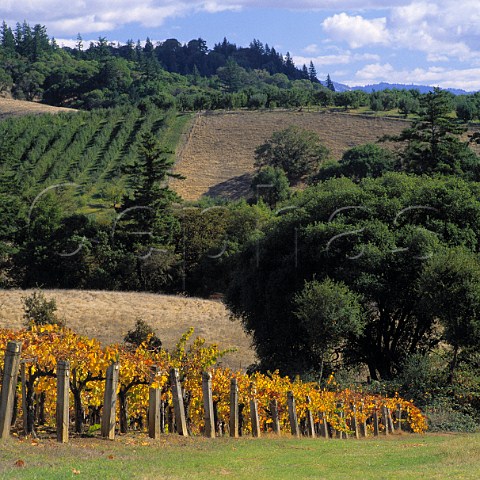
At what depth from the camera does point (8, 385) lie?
1198cm

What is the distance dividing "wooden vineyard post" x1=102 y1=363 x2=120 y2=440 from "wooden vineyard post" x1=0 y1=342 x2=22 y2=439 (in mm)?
1663

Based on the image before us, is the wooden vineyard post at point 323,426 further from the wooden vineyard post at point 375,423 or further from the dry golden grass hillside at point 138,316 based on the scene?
the dry golden grass hillside at point 138,316

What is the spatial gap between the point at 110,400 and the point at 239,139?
351 feet

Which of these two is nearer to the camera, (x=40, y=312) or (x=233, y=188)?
(x=40, y=312)

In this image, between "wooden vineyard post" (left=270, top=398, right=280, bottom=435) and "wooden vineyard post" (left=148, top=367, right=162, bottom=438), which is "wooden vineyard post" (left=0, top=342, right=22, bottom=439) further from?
"wooden vineyard post" (left=270, top=398, right=280, bottom=435)

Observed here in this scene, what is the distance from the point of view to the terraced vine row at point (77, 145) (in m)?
89.9

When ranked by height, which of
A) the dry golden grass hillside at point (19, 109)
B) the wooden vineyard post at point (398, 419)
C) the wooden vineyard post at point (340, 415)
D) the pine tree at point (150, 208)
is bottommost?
the wooden vineyard post at point (398, 419)

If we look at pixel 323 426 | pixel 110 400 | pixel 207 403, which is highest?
pixel 110 400

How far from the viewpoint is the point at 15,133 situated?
113250 millimetres

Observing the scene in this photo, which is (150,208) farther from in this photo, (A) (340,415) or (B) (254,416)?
(B) (254,416)

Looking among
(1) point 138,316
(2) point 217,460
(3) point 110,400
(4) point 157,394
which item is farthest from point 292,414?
(1) point 138,316

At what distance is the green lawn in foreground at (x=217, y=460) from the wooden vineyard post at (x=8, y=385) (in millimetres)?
297

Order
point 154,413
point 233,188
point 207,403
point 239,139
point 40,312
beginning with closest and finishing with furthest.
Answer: point 154,413 < point 207,403 < point 40,312 < point 233,188 < point 239,139

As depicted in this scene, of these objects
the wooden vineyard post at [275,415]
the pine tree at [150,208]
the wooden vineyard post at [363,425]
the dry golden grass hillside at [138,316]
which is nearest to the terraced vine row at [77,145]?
the pine tree at [150,208]
